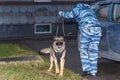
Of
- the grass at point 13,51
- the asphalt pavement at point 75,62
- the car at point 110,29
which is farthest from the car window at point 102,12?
the grass at point 13,51

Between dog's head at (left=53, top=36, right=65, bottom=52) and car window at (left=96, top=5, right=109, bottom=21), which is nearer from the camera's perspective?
dog's head at (left=53, top=36, right=65, bottom=52)

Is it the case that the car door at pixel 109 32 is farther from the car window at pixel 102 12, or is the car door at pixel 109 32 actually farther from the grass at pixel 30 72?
the grass at pixel 30 72

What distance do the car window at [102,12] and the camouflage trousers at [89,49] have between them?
0.94 metres

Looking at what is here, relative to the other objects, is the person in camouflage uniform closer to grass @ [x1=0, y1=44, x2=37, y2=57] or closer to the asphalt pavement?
the asphalt pavement

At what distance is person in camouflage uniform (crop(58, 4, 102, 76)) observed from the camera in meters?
8.92

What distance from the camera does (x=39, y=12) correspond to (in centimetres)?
1633

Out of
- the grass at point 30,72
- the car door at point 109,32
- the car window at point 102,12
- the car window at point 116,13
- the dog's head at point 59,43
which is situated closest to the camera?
the dog's head at point 59,43

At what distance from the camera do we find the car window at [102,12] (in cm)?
980

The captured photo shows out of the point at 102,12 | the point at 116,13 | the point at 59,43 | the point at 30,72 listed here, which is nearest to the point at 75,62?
the point at 102,12

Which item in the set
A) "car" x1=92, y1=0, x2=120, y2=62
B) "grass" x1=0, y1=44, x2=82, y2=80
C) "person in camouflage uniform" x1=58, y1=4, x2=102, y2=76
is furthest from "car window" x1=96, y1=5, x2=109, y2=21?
"grass" x1=0, y1=44, x2=82, y2=80

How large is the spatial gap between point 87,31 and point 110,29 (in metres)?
0.59

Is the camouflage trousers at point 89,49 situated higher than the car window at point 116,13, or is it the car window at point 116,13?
the car window at point 116,13

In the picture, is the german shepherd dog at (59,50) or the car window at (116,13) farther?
the car window at (116,13)

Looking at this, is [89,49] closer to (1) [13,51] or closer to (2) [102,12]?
(2) [102,12]
